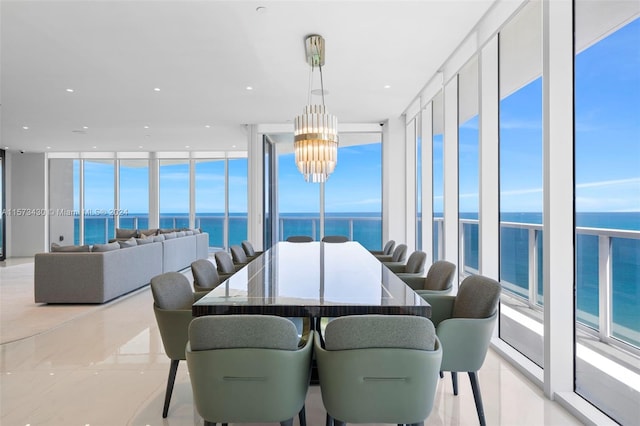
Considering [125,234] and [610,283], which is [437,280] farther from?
[125,234]

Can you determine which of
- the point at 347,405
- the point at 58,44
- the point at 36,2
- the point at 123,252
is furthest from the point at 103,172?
the point at 347,405

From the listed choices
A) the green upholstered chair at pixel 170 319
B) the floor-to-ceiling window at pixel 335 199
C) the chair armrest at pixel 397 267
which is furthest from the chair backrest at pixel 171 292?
the floor-to-ceiling window at pixel 335 199

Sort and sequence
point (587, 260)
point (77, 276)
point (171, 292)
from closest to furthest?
point (171, 292) → point (587, 260) → point (77, 276)

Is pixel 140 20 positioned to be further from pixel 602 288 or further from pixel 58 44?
pixel 602 288

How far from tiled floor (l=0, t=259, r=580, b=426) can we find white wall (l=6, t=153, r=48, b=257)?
7.65 meters

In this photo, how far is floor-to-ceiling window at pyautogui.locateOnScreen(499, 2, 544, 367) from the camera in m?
3.57

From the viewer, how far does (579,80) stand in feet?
8.15

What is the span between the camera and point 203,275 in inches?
110

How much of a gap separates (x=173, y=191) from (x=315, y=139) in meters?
8.56

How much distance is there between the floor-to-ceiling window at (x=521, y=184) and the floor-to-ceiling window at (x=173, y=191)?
8744mm

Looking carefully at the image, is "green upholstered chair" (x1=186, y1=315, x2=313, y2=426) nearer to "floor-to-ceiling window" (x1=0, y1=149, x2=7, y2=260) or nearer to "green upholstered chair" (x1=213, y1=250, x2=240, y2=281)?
"green upholstered chair" (x1=213, y1=250, x2=240, y2=281)

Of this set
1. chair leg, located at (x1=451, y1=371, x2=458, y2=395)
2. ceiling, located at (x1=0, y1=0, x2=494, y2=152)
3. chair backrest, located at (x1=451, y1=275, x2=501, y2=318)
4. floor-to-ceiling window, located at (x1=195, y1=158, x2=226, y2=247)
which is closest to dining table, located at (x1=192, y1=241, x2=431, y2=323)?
chair backrest, located at (x1=451, y1=275, x2=501, y2=318)

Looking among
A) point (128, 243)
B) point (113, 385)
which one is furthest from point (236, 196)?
point (113, 385)

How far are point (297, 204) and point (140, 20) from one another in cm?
617
